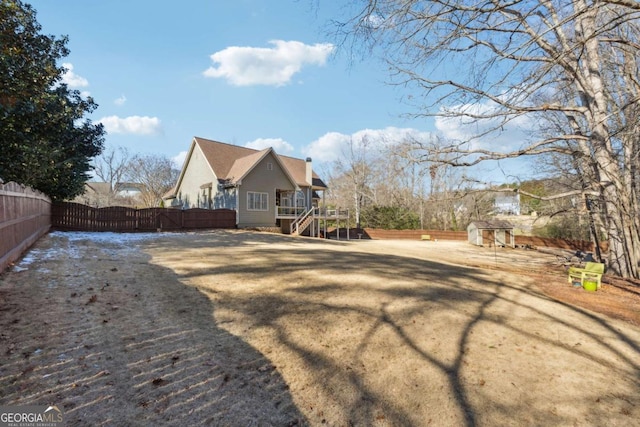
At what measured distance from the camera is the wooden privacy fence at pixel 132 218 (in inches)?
646

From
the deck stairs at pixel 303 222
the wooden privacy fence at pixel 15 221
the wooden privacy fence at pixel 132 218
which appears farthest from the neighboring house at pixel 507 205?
the wooden privacy fence at pixel 15 221

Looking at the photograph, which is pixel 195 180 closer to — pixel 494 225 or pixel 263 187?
pixel 263 187

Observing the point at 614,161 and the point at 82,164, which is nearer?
the point at 614,161

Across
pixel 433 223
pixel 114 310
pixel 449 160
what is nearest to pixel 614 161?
pixel 449 160

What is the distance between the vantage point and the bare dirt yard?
2.94 meters

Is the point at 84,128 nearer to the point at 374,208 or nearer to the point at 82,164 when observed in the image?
the point at 82,164

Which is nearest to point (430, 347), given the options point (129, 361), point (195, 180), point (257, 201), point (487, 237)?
point (129, 361)

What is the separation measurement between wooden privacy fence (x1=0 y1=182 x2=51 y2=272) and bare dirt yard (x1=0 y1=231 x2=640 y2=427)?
46 centimetres

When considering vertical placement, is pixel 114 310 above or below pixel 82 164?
below

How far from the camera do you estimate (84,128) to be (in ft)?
52.5

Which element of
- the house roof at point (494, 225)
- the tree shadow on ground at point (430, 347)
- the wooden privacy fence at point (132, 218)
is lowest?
the tree shadow on ground at point (430, 347)

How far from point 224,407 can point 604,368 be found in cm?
456

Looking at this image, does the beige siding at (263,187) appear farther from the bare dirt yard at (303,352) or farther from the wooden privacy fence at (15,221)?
the bare dirt yard at (303,352)
